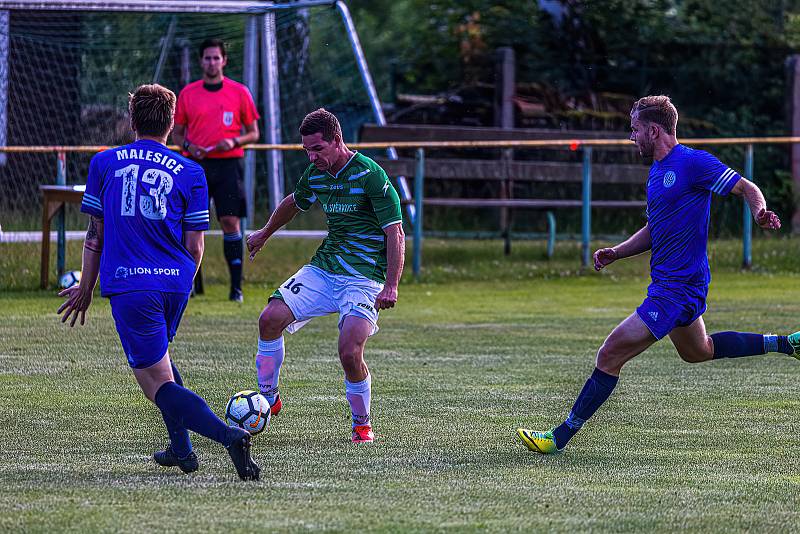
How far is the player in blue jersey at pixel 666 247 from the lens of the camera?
6.65 meters

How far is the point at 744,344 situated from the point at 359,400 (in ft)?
6.76

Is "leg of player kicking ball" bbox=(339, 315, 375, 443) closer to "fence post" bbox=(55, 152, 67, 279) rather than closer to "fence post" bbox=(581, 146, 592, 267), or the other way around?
"fence post" bbox=(55, 152, 67, 279)

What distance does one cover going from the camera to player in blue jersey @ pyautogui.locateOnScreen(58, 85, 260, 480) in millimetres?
5770

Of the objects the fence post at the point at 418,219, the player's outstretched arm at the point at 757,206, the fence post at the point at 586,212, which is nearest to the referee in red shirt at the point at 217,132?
the fence post at the point at 418,219

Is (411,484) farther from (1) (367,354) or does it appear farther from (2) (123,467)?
(1) (367,354)

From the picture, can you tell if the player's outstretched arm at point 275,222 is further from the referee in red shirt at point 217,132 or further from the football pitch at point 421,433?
the referee in red shirt at point 217,132

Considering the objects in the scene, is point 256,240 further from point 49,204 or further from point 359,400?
point 49,204

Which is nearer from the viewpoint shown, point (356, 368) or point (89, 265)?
point (89, 265)

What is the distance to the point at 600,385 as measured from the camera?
666cm

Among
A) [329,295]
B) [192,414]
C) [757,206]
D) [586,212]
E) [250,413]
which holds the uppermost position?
[757,206]

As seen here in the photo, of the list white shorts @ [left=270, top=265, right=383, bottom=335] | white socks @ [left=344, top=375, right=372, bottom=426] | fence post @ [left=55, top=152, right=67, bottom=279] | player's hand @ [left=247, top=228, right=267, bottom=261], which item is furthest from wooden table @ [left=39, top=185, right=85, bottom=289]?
white socks @ [left=344, top=375, right=372, bottom=426]

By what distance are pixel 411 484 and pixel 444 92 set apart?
20.0 meters

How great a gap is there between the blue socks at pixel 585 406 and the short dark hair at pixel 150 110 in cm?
230

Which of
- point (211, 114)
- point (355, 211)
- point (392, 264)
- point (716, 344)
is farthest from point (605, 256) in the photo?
point (211, 114)
